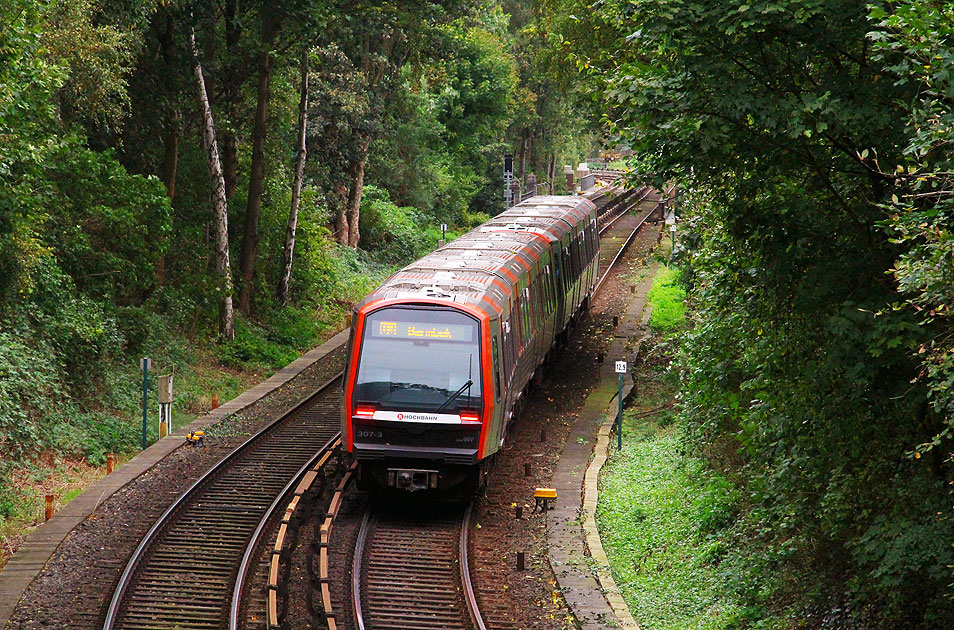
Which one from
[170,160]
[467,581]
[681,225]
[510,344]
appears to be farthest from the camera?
[170,160]

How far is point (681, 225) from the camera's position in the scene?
14.2 meters

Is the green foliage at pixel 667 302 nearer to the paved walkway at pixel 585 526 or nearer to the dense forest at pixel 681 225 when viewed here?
the paved walkway at pixel 585 526

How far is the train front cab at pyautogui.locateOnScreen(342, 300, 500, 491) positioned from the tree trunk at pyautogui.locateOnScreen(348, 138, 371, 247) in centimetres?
2419

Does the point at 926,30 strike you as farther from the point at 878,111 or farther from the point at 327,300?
the point at 327,300

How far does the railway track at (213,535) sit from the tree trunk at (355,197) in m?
19.9

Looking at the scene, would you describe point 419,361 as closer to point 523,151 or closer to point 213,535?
point 213,535

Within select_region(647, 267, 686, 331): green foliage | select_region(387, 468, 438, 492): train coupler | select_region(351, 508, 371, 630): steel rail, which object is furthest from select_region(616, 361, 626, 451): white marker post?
select_region(647, 267, 686, 331): green foliage

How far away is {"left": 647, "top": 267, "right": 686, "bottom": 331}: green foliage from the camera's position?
27.7 meters

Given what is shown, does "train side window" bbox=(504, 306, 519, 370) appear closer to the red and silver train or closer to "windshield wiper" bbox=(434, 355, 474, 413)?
the red and silver train

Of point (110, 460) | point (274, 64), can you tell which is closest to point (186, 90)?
point (274, 64)

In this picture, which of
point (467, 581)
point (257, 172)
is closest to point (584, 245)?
point (257, 172)

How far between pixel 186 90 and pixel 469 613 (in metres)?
17.4

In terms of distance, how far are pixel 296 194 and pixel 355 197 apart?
10873 mm

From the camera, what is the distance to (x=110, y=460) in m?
17.1
